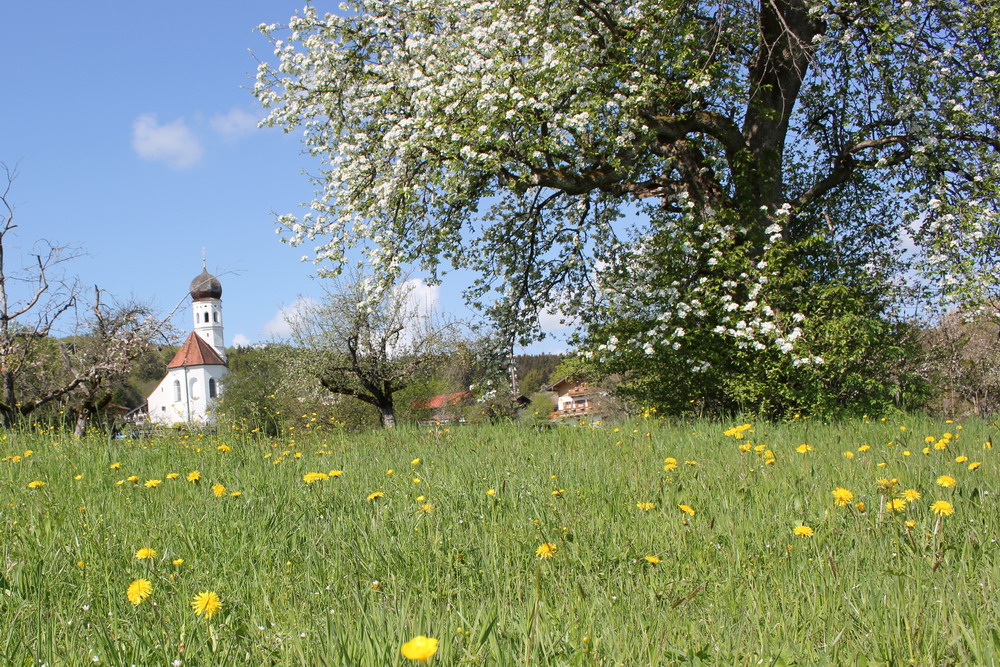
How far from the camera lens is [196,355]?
240 feet

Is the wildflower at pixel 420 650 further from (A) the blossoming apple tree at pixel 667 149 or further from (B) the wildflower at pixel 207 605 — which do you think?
(A) the blossoming apple tree at pixel 667 149

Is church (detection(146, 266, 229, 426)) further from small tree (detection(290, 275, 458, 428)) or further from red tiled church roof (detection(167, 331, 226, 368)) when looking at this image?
small tree (detection(290, 275, 458, 428))

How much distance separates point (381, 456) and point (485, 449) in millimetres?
789

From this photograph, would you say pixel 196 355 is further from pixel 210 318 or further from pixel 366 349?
pixel 366 349

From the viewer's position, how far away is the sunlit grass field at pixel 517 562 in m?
1.87

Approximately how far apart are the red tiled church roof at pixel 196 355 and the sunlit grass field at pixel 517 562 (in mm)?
73508

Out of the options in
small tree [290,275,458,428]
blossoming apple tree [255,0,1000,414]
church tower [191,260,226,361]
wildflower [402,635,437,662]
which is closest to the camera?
wildflower [402,635,437,662]

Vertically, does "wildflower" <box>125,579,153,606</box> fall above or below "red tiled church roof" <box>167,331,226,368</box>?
below

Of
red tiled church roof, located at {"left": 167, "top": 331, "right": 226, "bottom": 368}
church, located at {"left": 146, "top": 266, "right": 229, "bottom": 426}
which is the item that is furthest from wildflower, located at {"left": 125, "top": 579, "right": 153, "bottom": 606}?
red tiled church roof, located at {"left": 167, "top": 331, "right": 226, "bottom": 368}

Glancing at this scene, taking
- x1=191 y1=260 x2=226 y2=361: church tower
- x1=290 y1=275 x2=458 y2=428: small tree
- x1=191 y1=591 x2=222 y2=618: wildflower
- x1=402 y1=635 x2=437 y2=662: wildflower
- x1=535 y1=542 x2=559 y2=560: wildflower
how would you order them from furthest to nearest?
x1=191 y1=260 x2=226 y2=361: church tower → x1=290 y1=275 x2=458 y2=428: small tree → x1=535 y1=542 x2=559 y2=560: wildflower → x1=191 y1=591 x2=222 y2=618: wildflower → x1=402 y1=635 x2=437 y2=662: wildflower

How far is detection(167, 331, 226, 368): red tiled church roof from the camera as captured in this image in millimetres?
72625

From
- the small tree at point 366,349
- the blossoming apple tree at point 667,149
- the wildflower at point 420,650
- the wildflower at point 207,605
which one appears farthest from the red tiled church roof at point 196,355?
→ the wildflower at point 420,650

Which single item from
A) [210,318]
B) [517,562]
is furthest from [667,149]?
[210,318]

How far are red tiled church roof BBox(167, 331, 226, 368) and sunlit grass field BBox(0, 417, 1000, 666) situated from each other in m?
73.5
